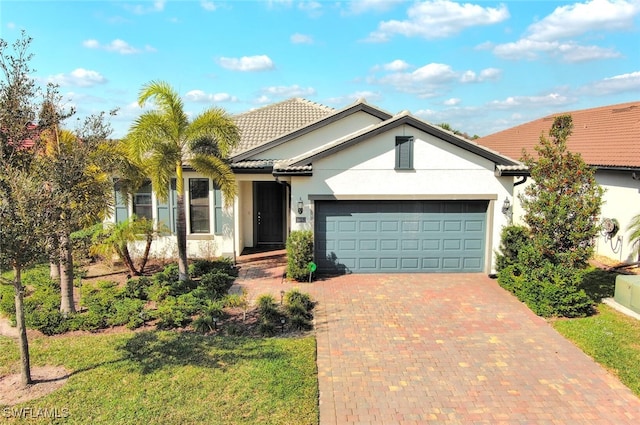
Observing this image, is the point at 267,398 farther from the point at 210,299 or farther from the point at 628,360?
the point at 628,360

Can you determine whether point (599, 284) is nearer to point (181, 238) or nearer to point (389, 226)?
point (389, 226)

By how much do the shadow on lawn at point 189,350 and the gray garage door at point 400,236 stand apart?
5309mm

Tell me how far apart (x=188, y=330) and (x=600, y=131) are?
1895cm

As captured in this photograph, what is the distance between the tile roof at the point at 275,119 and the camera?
17266mm

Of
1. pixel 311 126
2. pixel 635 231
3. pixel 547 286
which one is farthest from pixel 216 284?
pixel 635 231

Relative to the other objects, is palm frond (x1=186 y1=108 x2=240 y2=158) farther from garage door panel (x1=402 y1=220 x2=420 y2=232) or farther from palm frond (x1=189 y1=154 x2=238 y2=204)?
garage door panel (x1=402 y1=220 x2=420 y2=232)

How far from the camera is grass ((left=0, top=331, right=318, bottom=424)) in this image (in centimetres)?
609

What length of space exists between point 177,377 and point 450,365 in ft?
15.0

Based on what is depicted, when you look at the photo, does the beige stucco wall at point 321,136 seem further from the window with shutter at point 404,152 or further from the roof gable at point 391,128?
the window with shutter at point 404,152

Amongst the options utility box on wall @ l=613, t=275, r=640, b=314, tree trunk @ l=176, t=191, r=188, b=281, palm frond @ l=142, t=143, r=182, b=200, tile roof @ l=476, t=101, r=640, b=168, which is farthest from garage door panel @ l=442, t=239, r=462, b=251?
palm frond @ l=142, t=143, r=182, b=200

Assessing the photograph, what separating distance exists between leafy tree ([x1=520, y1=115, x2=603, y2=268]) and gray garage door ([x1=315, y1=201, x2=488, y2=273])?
2.82 metres

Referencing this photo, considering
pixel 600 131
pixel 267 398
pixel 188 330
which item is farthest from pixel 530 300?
pixel 600 131

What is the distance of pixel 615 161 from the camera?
14859mm

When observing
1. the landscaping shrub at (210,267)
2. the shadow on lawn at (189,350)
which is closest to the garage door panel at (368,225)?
the landscaping shrub at (210,267)
